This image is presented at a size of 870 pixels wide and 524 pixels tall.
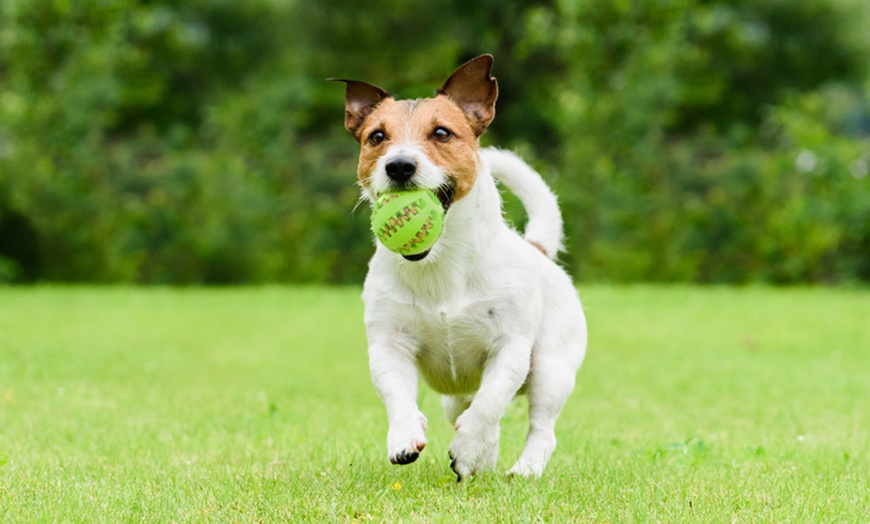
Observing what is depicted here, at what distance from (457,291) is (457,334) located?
21 centimetres

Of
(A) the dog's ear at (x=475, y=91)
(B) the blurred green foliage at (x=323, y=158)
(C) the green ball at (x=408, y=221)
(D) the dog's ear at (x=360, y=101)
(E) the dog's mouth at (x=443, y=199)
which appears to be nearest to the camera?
(C) the green ball at (x=408, y=221)

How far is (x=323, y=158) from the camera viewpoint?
1761 cm

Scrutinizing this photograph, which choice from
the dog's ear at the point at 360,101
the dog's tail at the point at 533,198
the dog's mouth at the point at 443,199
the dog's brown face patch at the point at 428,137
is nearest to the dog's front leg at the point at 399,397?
the dog's mouth at the point at 443,199

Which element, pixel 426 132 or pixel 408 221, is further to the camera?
pixel 426 132

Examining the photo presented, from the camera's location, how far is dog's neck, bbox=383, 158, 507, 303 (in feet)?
15.8

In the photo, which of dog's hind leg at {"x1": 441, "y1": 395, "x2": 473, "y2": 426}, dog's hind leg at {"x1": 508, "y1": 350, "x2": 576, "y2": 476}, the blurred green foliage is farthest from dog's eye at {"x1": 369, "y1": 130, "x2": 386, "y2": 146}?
the blurred green foliage

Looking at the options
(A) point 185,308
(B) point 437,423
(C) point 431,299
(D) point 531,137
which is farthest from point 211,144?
(C) point 431,299

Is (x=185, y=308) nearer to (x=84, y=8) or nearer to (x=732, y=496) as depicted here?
(x=84, y=8)

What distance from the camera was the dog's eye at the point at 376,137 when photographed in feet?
15.7

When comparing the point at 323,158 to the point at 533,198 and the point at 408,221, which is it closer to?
the point at 533,198

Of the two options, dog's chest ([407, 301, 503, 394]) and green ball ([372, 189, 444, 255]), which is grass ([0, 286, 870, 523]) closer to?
dog's chest ([407, 301, 503, 394])

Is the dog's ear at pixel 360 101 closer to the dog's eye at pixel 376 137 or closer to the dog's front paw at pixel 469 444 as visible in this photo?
the dog's eye at pixel 376 137

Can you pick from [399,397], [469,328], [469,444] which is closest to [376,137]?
[469,328]

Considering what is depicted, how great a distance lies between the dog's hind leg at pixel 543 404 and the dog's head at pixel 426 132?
107cm
